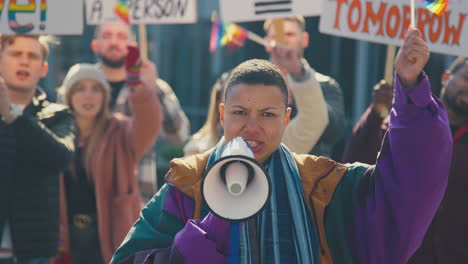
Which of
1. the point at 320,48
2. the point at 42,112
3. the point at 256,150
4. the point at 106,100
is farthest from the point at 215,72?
the point at 256,150

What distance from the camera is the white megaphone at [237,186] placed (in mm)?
2562

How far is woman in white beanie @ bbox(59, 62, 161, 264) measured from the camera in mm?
5293

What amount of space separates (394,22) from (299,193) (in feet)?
6.81

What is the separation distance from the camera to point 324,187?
9.36 feet

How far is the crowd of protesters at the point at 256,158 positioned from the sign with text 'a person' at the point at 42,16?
131 mm

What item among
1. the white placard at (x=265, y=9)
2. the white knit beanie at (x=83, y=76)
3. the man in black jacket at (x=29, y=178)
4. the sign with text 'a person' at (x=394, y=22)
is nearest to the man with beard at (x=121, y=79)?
the white knit beanie at (x=83, y=76)

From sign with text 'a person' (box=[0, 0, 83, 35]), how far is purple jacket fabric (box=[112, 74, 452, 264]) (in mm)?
2367

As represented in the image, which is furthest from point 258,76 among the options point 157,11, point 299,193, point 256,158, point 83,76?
point 157,11

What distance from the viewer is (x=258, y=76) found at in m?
2.96

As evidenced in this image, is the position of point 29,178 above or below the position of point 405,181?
below

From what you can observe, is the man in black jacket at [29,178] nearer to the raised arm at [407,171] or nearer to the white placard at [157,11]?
the white placard at [157,11]

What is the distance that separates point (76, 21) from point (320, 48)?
4.70 meters

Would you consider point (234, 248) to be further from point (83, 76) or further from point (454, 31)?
point (83, 76)

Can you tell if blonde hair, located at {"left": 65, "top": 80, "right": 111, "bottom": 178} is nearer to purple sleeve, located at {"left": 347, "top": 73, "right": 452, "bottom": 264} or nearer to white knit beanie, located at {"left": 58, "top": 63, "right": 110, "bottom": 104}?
white knit beanie, located at {"left": 58, "top": 63, "right": 110, "bottom": 104}
